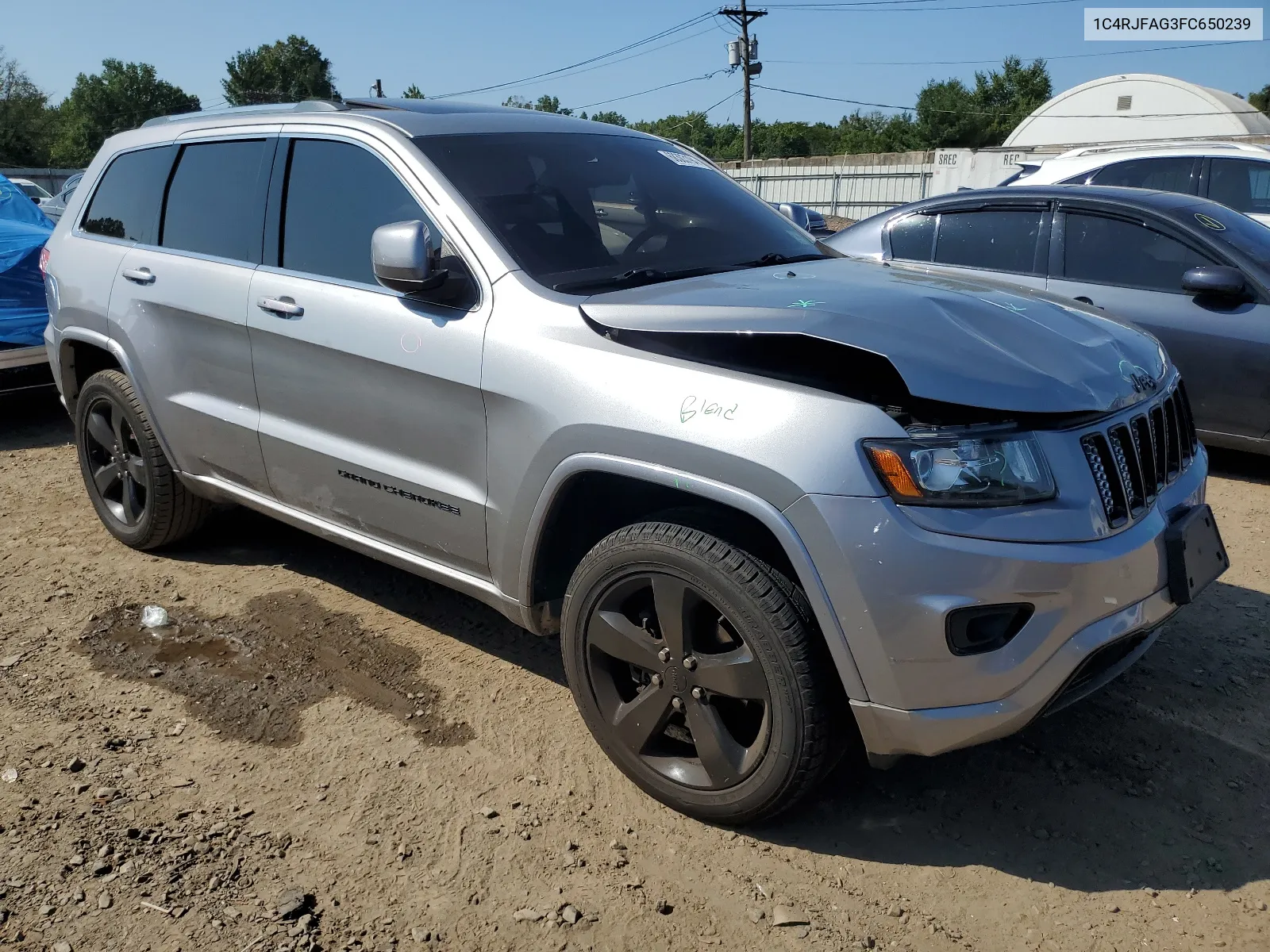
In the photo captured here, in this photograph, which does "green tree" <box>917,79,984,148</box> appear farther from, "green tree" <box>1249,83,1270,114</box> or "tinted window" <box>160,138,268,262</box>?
"tinted window" <box>160,138,268,262</box>

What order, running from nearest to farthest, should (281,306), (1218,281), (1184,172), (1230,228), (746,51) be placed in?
(281,306)
(1218,281)
(1230,228)
(1184,172)
(746,51)

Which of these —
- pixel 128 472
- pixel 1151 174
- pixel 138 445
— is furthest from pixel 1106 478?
pixel 1151 174

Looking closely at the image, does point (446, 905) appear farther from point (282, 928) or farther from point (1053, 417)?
point (1053, 417)

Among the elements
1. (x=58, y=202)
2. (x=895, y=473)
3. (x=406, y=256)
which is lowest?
(x=895, y=473)

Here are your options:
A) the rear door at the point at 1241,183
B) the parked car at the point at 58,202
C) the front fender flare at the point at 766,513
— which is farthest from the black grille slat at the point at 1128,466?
the parked car at the point at 58,202

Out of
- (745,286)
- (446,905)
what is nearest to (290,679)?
(446,905)

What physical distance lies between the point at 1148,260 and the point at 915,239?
1.33m

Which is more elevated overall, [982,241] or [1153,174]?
[1153,174]

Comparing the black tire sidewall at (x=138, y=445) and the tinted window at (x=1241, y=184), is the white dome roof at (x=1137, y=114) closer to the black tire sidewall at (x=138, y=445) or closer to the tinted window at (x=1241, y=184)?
the tinted window at (x=1241, y=184)

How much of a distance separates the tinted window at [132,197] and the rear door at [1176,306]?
177 inches

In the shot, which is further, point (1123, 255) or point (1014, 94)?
point (1014, 94)

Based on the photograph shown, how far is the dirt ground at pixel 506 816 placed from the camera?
2436 millimetres

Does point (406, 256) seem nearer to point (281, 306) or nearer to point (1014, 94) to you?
point (281, 306)

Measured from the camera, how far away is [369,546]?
3520mm
